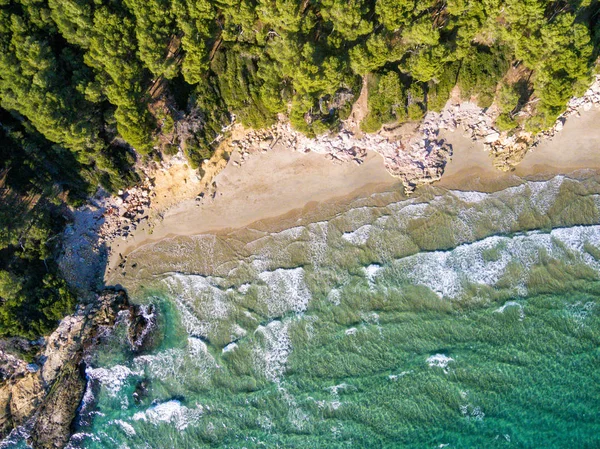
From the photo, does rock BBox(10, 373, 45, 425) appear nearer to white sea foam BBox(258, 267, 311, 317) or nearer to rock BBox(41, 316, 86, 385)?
rock BBox(41, 316, 86, 385)

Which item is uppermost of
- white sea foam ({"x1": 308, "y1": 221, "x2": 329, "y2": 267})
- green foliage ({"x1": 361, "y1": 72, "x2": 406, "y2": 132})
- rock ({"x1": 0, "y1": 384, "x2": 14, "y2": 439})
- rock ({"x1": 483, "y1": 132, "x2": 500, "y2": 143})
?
green foliage ({"x1": 361, "y1": 72, "x2": 406, "y2": 132})

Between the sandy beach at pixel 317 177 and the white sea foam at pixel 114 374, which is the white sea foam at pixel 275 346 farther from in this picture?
the white sea foam at pixel 114 374

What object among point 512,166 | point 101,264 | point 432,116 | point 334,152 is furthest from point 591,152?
point 101,264

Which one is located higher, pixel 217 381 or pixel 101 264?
pixel 101 264

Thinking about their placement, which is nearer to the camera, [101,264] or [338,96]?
[338,96]

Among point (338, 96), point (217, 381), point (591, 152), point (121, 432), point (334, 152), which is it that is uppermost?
point (338, 96)

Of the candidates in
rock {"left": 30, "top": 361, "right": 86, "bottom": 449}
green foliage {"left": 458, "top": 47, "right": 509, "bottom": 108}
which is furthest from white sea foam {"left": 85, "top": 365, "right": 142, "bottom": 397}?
green foliage {"left": 458, "top": 47, "right": 509, "bottom": 108}

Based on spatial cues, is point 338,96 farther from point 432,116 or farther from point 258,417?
point 258,417
